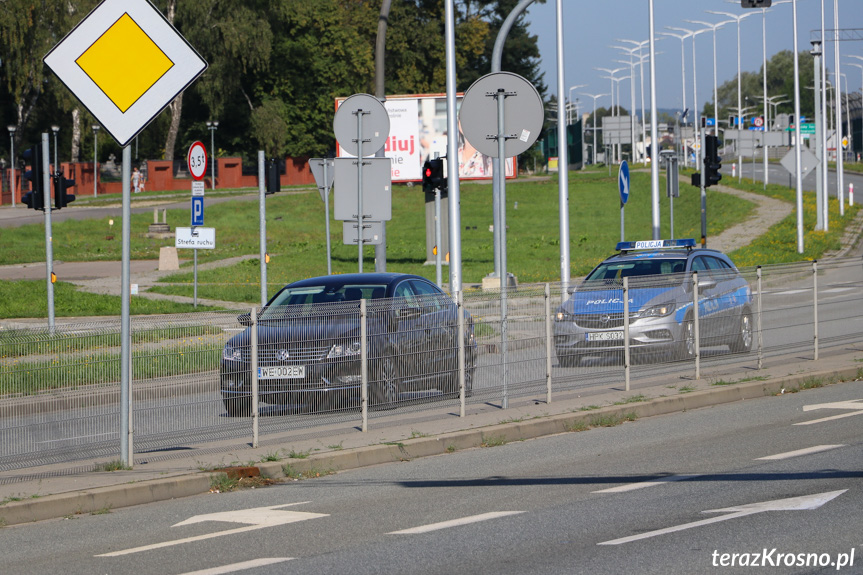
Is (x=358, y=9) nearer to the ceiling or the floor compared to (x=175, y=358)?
nearer to the ceiling

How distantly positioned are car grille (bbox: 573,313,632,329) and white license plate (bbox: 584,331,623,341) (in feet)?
0.24

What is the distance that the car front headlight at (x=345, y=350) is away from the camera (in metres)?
10.9

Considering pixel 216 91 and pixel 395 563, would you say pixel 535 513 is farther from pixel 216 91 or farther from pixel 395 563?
pixel 216 91

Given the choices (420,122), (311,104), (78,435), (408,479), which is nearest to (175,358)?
(78,435)

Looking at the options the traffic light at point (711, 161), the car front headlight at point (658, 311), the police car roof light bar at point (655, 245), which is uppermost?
the traffic light at point (711, 161)

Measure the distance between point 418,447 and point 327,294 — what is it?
399 centimetres

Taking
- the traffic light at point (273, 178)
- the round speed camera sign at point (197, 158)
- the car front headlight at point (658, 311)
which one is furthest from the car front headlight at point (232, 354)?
the round speed camera sign at point (197, 158)

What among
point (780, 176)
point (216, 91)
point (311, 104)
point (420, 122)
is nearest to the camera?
point (420, 122)

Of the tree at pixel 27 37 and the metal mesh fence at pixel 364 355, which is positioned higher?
the tree at pixel 27 37

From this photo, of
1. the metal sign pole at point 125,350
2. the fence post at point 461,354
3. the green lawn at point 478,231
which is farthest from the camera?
the green lawn at point 478,231

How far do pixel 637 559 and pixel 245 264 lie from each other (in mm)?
33972

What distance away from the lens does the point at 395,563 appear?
245 inches

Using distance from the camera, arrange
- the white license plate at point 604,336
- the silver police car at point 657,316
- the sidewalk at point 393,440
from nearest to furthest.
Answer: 1. the sidewalk at point 393,440
2. the silver police car at point 657,316
3. the white license plate at point 604,336

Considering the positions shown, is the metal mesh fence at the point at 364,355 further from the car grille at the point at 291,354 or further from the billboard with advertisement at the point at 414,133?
the billboard with advertisement at the point at 414,133
